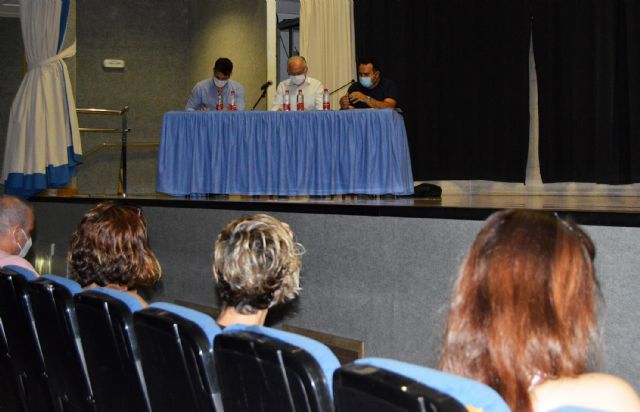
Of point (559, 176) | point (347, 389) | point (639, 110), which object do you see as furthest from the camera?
point (559, 176)

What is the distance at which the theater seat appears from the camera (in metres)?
0.91

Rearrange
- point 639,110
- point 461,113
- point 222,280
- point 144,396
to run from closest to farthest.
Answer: point 144,396 < point 222,280 < point 639,110 < point 461,113

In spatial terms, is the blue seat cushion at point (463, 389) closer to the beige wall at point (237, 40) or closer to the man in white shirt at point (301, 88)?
the man in white shirt at point (301, 88)

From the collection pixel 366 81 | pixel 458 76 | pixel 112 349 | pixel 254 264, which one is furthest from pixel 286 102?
pixel 112 349

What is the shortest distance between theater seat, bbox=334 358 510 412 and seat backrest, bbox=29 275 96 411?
1209mm

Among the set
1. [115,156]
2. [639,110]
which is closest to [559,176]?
[639,110]

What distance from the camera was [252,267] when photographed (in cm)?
190

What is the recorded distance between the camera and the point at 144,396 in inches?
69.3

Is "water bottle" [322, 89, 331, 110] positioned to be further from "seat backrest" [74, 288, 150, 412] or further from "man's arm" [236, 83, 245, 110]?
"seat backrest" [74, 288, 150, 412]

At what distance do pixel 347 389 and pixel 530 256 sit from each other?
1.06ft

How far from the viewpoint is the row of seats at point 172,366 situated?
0.98 metres

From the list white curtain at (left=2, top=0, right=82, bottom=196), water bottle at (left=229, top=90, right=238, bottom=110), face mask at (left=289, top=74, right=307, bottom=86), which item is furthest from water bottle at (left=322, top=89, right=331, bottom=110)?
white curtain at (left=2, top=0, right=82, bottom=196)

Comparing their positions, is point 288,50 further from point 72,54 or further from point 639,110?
point 639,110

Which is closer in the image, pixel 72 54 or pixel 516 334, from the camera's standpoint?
pixel 516 334
